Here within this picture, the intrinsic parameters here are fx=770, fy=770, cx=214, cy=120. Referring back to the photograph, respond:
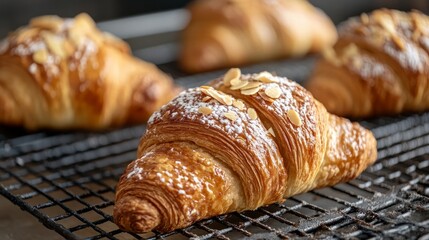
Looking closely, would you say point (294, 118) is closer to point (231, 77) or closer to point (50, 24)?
point (231, 77)

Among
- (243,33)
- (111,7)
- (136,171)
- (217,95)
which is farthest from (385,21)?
(111,7)

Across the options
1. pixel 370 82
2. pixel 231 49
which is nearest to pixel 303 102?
pixel 370 82

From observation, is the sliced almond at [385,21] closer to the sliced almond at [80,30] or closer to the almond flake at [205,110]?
the sliced almond at [80,30]

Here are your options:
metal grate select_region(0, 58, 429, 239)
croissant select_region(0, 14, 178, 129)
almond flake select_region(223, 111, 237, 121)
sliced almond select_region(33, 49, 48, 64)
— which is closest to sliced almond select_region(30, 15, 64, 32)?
croissant select_region(0, 14, 178, 129)

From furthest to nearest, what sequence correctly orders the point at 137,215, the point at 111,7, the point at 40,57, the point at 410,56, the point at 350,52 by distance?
1. the point at 111,7
2. the point at 350,52
3. the point at 410,56
4. the point at 40,57
5. the point at 137,215

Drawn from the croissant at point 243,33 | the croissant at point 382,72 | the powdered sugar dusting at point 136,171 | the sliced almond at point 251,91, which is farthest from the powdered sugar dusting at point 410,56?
the powdered sugar dusting at point 136,171

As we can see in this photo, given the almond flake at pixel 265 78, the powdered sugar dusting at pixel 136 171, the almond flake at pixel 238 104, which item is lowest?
the powdered sugar dusting at pixel 136 171

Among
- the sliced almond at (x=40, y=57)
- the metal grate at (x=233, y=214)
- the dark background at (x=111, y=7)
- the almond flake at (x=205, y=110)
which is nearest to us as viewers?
the metal grate at (x=233, y=214)
